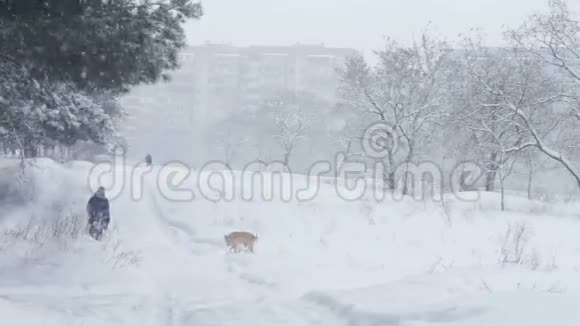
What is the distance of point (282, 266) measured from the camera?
39.7 feet

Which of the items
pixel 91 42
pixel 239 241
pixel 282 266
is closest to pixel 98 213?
pixel 239 241

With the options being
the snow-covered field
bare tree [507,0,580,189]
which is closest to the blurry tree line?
the snow-covered field

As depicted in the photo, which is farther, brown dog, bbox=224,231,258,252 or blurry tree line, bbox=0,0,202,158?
brown dog, bbox=224,231,258,252

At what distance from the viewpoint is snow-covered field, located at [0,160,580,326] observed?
23.7 ft

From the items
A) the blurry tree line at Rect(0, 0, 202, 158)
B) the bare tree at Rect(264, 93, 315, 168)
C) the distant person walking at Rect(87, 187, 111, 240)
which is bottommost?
the distant person walking at Rect(87, 187, 111, 240)

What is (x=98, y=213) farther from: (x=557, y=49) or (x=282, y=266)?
(x=557, y=49)

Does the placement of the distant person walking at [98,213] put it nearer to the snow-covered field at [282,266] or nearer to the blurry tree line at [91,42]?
the snow-covered field at [282,266]

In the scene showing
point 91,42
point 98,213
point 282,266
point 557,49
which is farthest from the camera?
point 557,49

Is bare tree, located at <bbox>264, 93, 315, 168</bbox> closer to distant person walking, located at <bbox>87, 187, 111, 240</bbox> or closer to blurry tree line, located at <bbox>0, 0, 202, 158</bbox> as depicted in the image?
distant person walking, located at <bbox>87, 187, 111, 240</bbox>

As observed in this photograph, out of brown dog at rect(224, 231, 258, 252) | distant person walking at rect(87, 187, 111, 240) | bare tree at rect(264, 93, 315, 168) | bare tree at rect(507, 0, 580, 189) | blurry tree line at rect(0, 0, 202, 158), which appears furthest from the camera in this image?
bare tree at rect(264, 93, 315, 168)

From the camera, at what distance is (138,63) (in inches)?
372

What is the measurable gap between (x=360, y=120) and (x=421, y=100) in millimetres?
8919

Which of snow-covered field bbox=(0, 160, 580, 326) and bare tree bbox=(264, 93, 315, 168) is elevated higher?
bare tree bbox=(264, 93, 315, 168)

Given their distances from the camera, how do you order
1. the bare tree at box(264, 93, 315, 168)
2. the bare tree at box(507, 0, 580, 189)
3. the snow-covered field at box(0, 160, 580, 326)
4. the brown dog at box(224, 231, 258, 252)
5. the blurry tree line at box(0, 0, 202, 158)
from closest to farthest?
the snow-covered field at box(0, 160, 580, 326) → the blurry tree line at box(0, 0, 202, 158) → the brown dog at box(224, 231, 258, 252) → the bare tree at box(507, 0, 580, 189) → the bare tree at box(264, 93, 315, 168)
